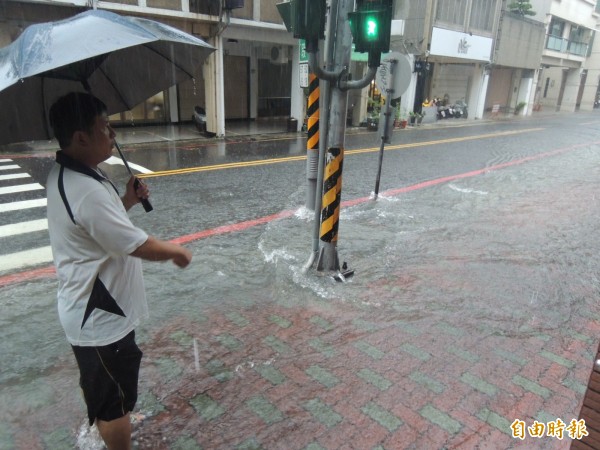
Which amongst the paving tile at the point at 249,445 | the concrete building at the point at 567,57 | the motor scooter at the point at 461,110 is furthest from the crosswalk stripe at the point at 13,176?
the concrete building at the point at 567,57

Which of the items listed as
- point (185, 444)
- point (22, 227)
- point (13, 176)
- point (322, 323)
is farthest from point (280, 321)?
point (13, 176)

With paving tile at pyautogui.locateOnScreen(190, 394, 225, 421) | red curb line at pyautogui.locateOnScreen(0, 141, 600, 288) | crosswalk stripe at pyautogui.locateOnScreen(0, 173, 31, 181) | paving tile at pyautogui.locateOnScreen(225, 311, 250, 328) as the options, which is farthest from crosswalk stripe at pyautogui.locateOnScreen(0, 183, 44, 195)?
paving tile at pyautogui.locateOnScreen(190, 394, 225, 421)

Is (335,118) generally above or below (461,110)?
above

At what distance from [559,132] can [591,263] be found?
62.4 ft

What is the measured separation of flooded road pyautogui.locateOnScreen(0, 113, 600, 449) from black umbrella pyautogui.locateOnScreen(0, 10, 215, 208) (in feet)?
6.14

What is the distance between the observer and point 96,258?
204 cm

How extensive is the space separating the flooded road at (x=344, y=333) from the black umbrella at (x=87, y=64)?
1871mm

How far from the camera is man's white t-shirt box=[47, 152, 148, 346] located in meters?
1.90

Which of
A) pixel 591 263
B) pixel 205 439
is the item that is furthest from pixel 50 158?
pixel 591 263

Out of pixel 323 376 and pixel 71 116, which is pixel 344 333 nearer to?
pixel 323 376

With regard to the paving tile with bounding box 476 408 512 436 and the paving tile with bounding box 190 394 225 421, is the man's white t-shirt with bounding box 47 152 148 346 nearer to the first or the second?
the paving tile with bounding box 190 394 225 421

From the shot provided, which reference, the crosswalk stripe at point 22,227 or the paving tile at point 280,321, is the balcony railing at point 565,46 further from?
the paving tile at point 280,321

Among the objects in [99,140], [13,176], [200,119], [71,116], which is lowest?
[13,176]

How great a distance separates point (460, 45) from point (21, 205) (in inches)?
901
